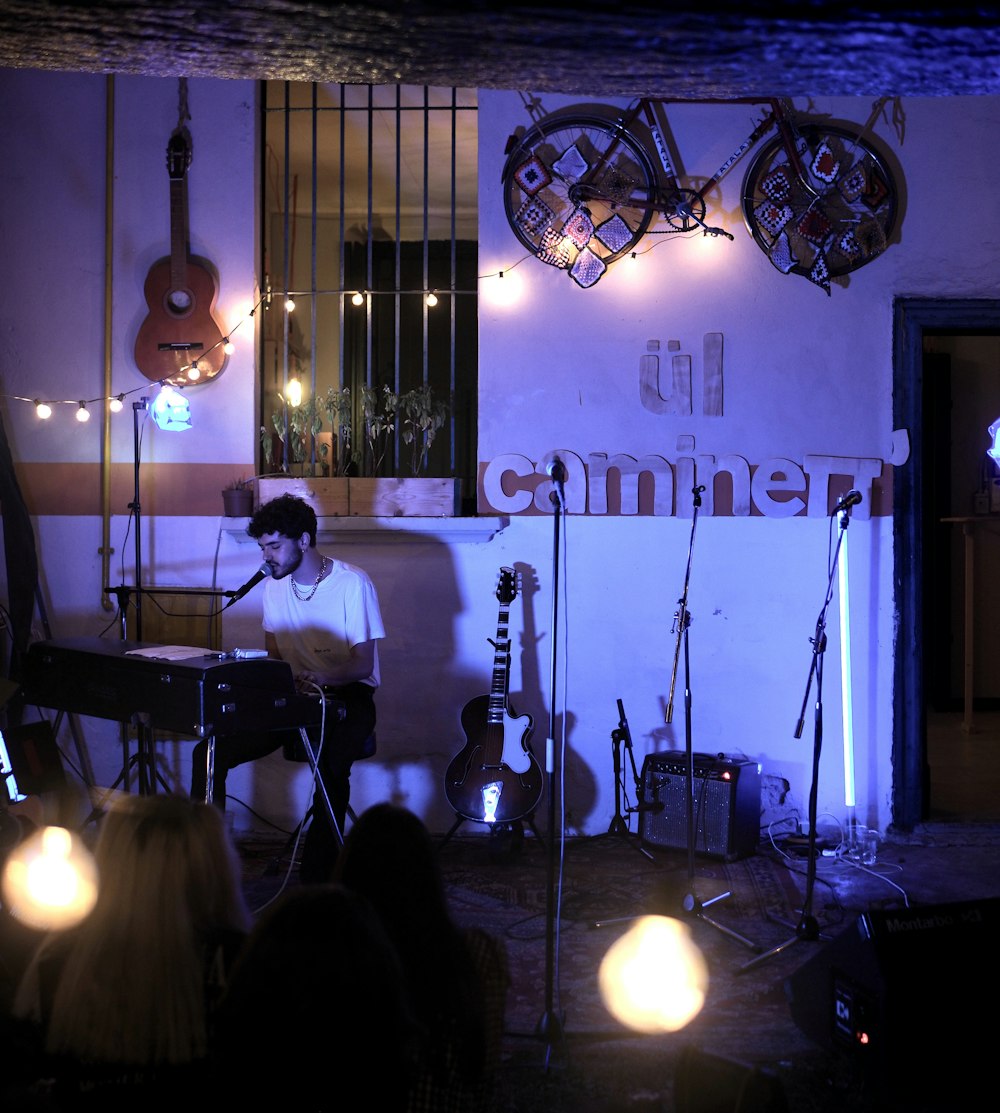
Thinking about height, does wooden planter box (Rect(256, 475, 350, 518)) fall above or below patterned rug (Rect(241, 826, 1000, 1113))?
above

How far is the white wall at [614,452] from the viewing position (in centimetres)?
546

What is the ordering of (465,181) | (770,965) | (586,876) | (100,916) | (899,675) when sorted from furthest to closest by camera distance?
(465,181)
(899,675)
(586,876)
(770,965)
(100,916)

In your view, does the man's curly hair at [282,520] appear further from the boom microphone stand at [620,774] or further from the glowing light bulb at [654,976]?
the glowing light bulb at [654,976]

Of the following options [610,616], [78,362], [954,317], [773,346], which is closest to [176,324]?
[78,362]

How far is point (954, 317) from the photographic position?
5465 mm

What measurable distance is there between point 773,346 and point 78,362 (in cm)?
364

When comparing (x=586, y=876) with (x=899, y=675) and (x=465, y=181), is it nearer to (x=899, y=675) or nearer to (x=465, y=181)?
(x=899, y=675)

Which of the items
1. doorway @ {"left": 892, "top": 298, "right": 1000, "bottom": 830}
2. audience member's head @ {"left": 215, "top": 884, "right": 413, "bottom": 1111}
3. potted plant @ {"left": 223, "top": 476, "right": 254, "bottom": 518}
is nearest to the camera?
audience member's head @ {"left": 215, "top": 884, "right": 413, "bottom": 1111}

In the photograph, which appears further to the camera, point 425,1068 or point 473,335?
point 473,335

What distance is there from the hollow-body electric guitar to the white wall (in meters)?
0.41

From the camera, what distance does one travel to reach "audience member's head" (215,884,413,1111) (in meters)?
1.65

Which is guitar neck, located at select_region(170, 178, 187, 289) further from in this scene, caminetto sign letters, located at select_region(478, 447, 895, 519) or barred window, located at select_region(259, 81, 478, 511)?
caminetto sign letters, located at select_region(478, 447, 895, 519)

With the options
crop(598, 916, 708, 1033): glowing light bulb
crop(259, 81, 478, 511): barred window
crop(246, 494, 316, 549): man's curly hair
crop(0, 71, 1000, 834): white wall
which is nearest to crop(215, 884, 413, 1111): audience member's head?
crop(598, 916, 708, 1033): glowing light bulb

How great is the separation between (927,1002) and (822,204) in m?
4.05
